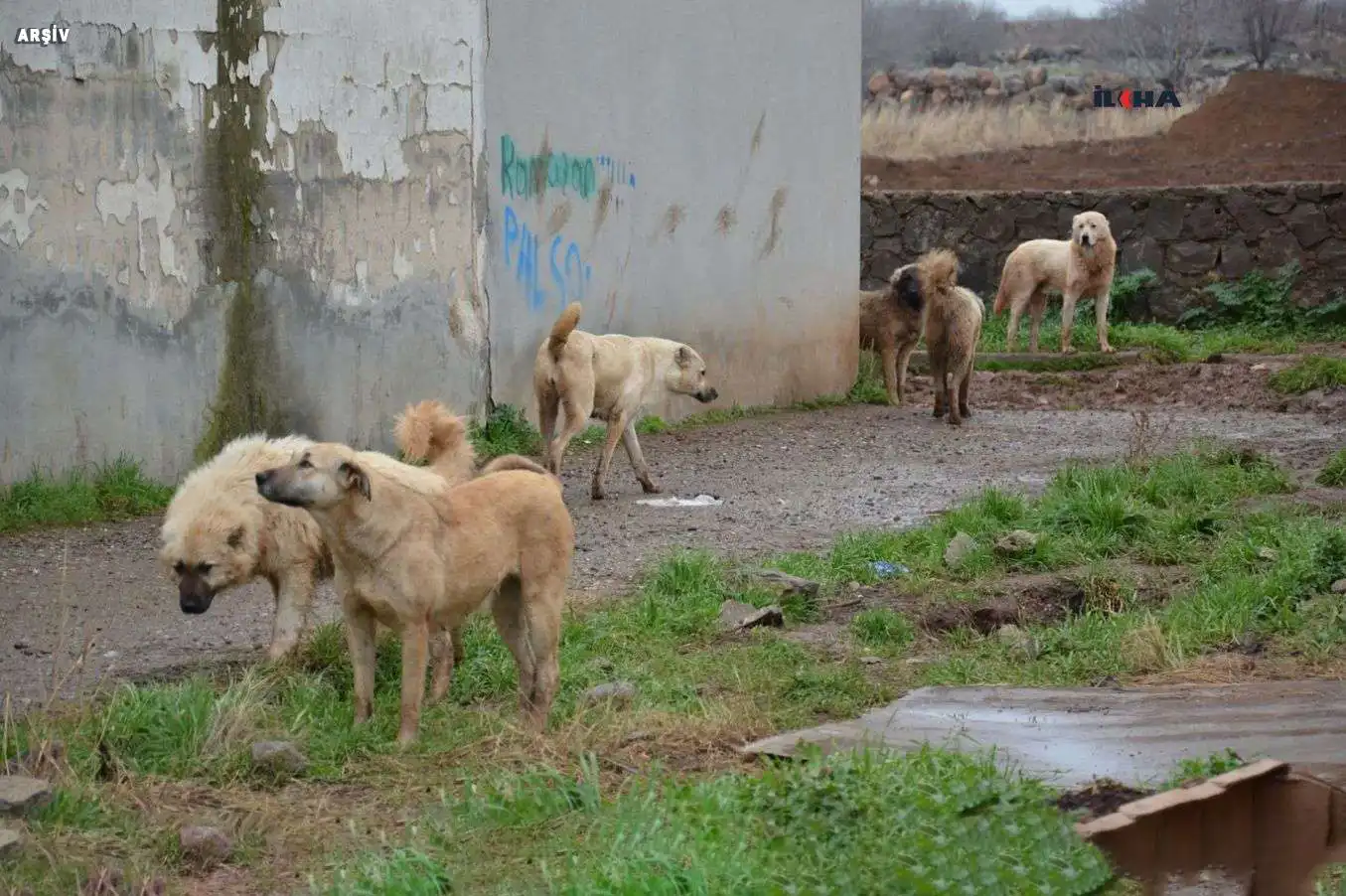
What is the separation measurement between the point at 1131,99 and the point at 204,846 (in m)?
33.1

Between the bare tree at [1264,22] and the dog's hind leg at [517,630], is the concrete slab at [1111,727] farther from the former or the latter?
the bare tree at [1264,22]

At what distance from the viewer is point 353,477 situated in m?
5.91

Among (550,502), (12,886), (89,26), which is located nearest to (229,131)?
(89,26)

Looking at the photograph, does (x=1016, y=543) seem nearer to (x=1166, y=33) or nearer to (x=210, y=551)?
(x=210, y=551)

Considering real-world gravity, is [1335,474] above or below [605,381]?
below

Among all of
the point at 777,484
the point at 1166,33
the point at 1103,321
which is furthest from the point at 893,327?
the point at 1166,33

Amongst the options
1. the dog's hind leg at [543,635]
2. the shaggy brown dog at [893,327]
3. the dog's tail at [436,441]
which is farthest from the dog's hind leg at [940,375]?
the dog's hind leg at [543,635]

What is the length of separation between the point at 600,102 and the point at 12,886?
10.2 meters

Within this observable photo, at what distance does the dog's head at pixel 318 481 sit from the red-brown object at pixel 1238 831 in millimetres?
2795

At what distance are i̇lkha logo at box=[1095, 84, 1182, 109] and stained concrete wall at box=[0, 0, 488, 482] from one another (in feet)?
80.5

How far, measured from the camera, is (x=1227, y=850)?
4.20 meters

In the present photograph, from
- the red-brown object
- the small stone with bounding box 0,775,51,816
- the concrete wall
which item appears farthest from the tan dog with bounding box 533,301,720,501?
the red-brown object

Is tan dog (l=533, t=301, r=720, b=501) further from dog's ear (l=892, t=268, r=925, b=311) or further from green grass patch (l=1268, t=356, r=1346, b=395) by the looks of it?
green grass patch (l=1268, t=356, r=1346, b=395)

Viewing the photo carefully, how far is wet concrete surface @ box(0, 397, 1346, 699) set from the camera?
7.58 m
